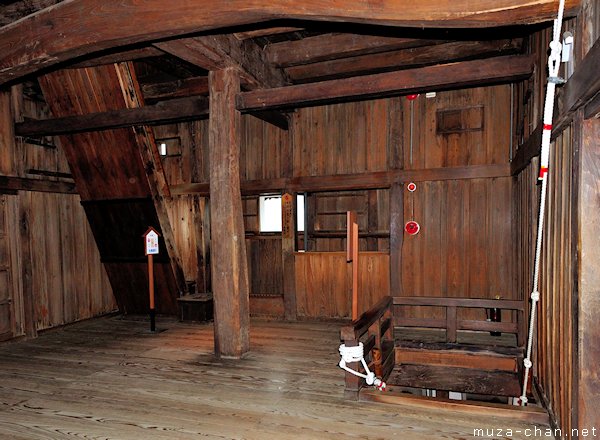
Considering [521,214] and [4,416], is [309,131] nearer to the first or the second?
[521,214]

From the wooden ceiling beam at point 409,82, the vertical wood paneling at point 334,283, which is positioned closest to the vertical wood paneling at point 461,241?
the vertical wood paneling at point 334,283

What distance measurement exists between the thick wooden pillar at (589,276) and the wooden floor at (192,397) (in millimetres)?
868

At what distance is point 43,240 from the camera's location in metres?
6.61

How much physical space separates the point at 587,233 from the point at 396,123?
4.53 meters

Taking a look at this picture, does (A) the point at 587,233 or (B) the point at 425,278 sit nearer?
(A) the point at 587,233

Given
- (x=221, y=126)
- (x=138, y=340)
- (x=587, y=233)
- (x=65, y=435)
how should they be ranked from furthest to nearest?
(x=138, y=340), (x=221, y=126), (x=65, y=435), (x=587, y=233)

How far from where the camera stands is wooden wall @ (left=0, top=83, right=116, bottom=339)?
6117mm

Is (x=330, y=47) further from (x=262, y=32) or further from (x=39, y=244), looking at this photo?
(x=39, y=244)

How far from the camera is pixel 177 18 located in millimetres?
3166

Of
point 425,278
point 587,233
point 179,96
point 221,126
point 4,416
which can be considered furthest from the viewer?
point 179,96

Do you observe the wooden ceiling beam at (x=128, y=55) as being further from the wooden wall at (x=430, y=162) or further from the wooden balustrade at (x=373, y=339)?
the wooden balustrade at (x=373, y=339)

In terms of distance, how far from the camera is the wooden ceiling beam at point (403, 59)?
5.19 metres

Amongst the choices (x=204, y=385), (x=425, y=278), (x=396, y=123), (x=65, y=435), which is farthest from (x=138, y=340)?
(x=396, y=123)

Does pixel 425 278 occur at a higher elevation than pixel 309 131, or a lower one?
lower
